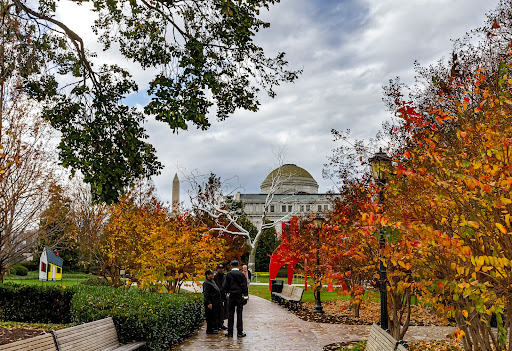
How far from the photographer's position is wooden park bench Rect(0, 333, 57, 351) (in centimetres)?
536

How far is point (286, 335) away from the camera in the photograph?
12.1 metres

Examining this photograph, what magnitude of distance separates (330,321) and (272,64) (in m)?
8.25

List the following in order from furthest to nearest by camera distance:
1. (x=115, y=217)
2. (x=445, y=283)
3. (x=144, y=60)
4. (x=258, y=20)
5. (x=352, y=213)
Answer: (x=115, y=217), (x=352, y=213), (x=144, y=60), (x=258, y=20), (x=445, y=283)

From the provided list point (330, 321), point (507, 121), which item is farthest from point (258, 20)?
point (330, 321)

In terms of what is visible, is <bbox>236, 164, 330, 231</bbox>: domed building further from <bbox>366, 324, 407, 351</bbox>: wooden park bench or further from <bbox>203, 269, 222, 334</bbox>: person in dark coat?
<bbox>366, 324, 407, 351</bbox>: wooden park bench

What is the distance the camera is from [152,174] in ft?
33.9

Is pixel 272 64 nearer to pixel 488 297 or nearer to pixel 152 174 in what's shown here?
pixel 152 174

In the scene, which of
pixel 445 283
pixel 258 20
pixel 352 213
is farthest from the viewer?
pixel 352 213

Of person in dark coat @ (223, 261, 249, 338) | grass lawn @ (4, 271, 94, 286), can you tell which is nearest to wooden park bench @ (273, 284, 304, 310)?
person in dark coat @ (223, 261, 249, 338)

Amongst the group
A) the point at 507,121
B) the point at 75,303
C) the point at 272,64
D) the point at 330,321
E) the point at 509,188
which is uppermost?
the point at 272,64

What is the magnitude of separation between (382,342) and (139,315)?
432 centimetres

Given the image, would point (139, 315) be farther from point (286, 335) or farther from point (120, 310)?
point (286, 335)

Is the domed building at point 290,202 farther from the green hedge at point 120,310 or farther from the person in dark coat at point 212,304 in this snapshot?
the person in dark coat at point 212,304

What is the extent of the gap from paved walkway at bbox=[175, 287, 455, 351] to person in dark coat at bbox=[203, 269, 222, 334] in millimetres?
269
